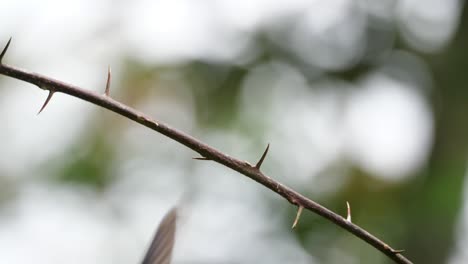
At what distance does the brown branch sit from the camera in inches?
31.2

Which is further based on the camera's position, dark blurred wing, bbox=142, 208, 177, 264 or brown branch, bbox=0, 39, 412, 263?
dark blurred wing, bbox=142, 208, 177, 264

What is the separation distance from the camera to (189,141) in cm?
81

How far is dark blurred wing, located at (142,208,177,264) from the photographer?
1094 mm

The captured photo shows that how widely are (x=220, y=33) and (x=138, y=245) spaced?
1.03m

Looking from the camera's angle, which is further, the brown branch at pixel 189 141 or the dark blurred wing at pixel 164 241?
the dark blurred wing at pixel 164 241

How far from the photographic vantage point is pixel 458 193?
338 centimetres

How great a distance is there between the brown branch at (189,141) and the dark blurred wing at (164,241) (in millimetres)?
265

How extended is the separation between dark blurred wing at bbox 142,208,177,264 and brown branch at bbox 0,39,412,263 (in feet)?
0.87

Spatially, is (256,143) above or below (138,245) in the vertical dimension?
above

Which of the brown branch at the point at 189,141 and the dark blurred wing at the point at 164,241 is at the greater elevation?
the brown branch at the point at 189,141

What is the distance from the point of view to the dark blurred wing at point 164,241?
109cm

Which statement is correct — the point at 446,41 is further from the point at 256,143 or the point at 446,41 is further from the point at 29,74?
the point at 29,74

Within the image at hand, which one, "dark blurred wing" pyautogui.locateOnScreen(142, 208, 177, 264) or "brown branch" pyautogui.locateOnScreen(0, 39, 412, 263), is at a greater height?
"brown branch" pyautogui.locateOnScreen(0, 39, 412, 263)

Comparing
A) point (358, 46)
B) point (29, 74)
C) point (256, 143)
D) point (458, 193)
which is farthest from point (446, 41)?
point (29, 74)
